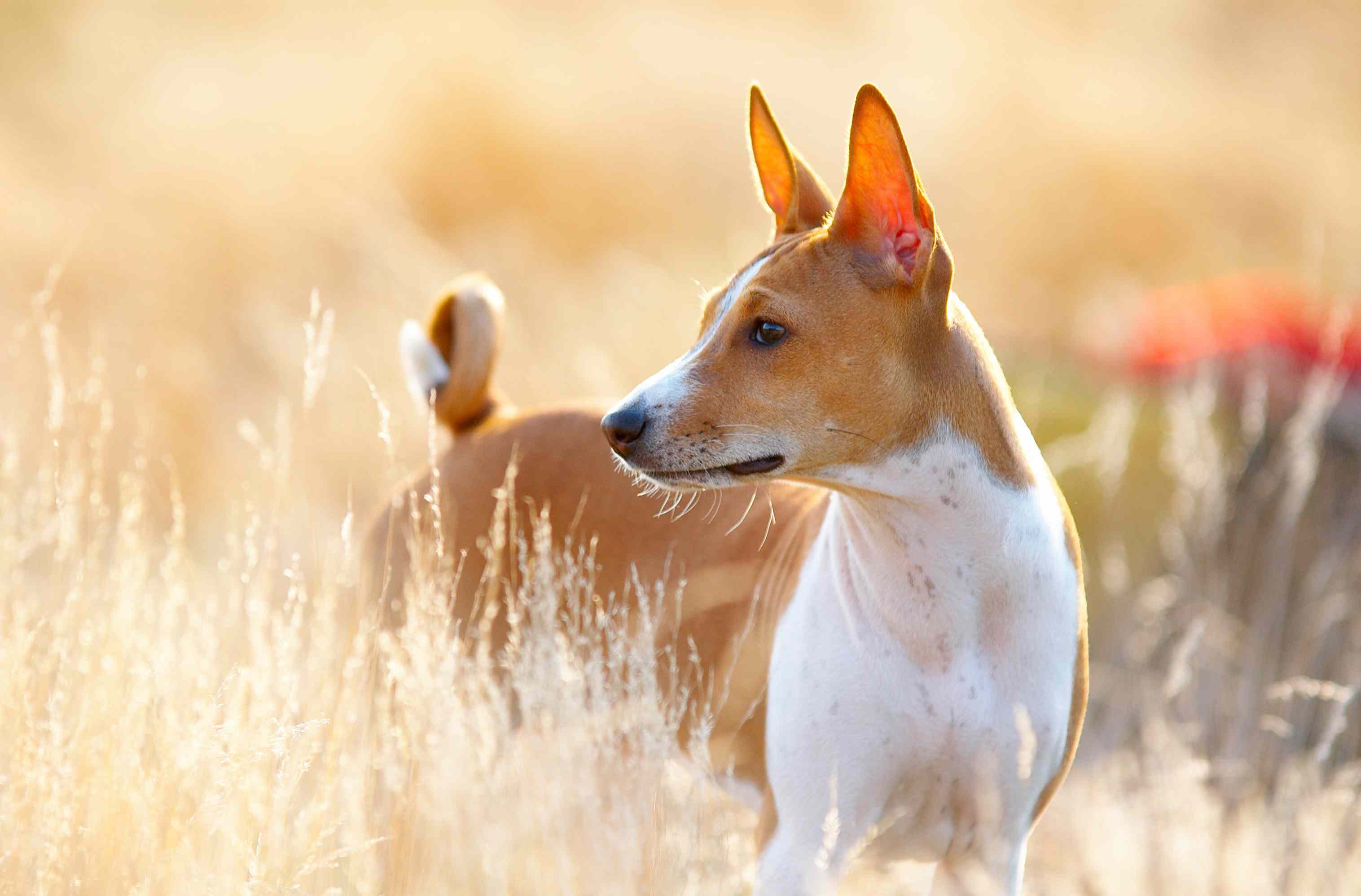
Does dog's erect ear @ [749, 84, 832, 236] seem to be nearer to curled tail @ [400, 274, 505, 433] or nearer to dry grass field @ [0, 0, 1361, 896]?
dry grass field @ [0, 0, 1361, 896]

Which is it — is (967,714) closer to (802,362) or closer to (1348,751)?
(802,362)

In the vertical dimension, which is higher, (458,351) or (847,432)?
(458,351)

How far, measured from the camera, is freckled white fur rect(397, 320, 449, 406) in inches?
157

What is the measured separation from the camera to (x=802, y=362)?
265 cm

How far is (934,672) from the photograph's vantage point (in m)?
2.80

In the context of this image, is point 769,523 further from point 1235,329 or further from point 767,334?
point 1235,329

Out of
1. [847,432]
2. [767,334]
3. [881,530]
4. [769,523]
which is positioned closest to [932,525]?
[881,530]

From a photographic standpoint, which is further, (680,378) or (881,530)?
(881,530)

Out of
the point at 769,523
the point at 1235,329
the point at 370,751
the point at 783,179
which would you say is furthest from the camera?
the point at 1235,329

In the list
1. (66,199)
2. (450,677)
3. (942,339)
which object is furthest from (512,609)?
(66,199)

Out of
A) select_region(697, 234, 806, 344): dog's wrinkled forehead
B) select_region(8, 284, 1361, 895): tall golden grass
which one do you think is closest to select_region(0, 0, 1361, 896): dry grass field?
select_region(8, 284, 1361, 895): tall golden grass

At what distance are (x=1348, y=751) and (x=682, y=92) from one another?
6.86 m

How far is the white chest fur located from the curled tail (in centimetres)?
146

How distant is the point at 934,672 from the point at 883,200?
92 cm
